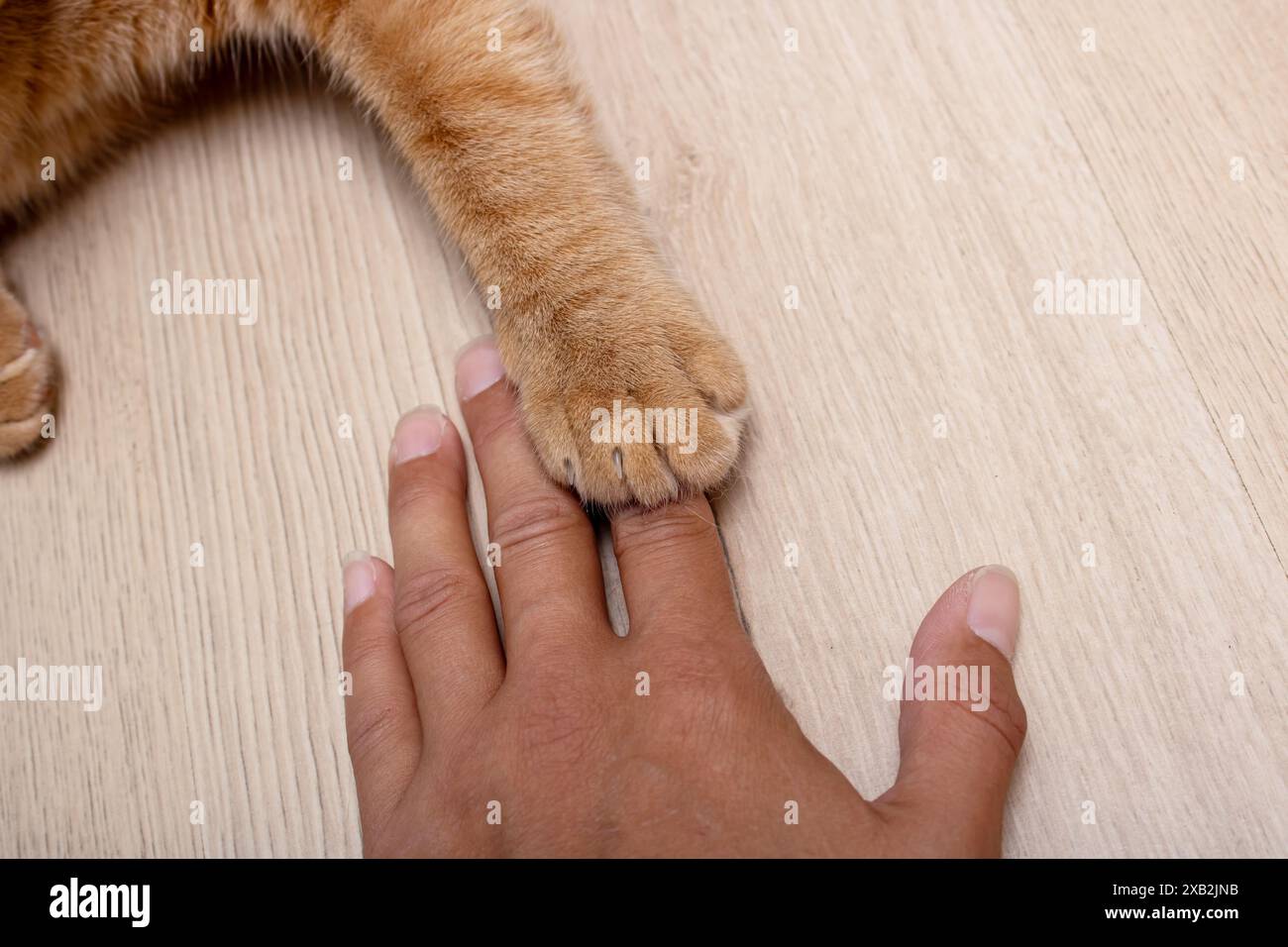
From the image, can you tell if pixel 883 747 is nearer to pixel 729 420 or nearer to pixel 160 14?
pixel 729 420

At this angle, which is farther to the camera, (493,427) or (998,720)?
(493,427)

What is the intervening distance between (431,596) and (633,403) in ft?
0.84

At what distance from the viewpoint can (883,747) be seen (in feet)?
2.59

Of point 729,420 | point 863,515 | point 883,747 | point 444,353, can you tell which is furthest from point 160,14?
point 883,747

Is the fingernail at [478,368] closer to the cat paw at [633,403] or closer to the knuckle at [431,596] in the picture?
the cat paw at [633,403]

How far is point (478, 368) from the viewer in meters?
0.88

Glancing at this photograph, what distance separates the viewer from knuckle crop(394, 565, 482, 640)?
84 centimetres

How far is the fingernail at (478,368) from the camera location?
879 millimetres
